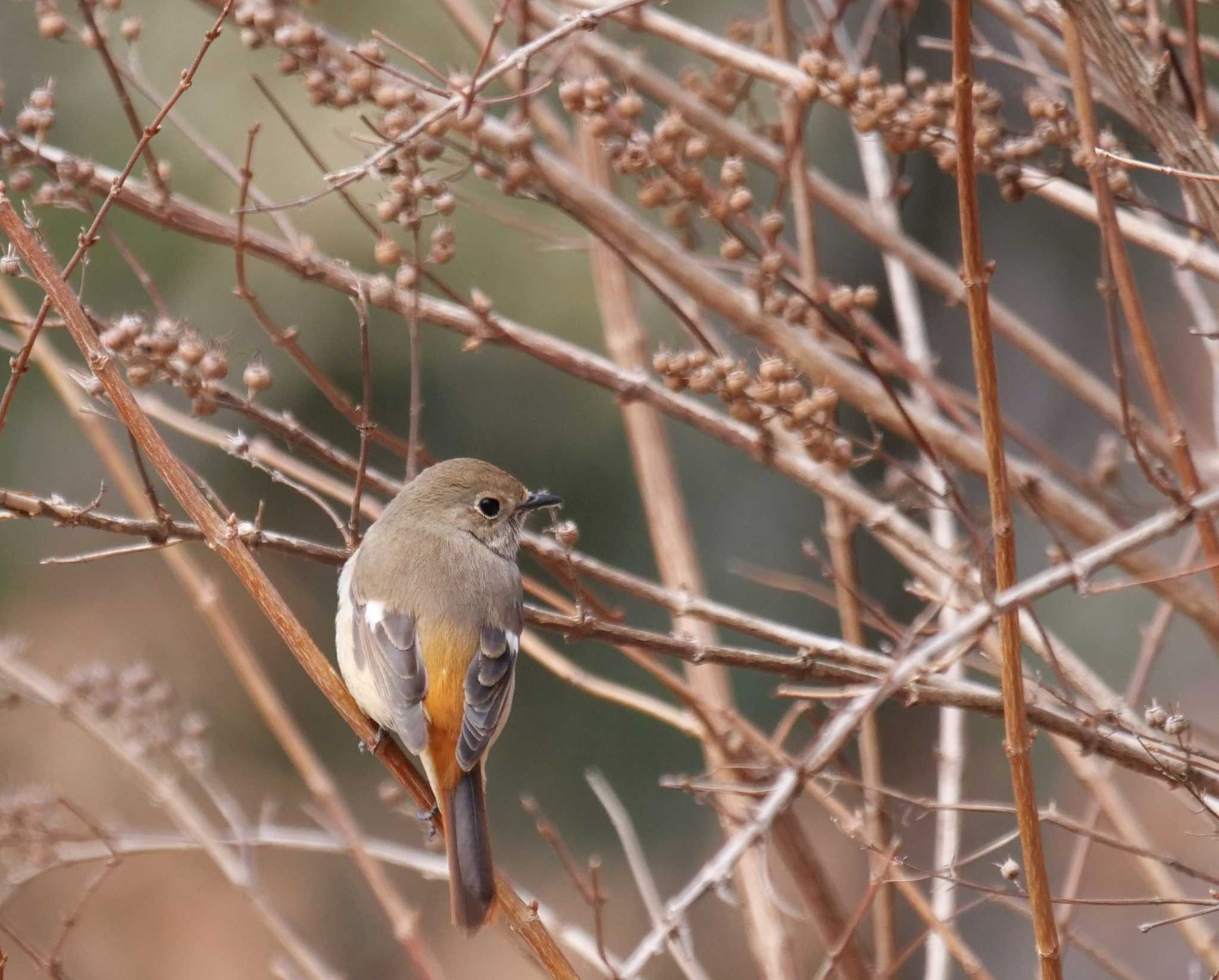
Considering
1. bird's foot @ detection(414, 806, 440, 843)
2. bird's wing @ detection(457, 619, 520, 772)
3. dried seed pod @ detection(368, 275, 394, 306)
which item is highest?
dried seed pod @ detection(368, 275, 394, 306)

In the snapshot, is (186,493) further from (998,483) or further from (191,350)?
(998,483)

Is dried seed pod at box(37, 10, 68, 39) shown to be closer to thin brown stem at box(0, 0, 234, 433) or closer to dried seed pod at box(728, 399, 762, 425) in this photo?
thin brown stem at box(0, 0, 234, 433)

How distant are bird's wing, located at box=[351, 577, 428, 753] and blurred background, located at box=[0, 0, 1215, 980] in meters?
4.67

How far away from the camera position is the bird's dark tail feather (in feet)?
9.17

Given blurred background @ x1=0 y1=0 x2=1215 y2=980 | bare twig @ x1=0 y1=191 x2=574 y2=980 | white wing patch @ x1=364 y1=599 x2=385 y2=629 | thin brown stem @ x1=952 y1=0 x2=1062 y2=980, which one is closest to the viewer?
thin brown stem @ x1=952 y1=0 x2=1062 y2=980

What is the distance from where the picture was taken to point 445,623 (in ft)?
11.8

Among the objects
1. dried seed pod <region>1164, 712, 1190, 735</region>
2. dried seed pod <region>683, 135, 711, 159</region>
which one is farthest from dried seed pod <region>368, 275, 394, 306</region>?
dried seed pod <region>1164, 712, 1190, 735</region>

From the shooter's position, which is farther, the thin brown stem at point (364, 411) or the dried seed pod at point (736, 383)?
the dried seed pod at point (736, 383)

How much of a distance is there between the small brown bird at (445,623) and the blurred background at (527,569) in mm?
4244

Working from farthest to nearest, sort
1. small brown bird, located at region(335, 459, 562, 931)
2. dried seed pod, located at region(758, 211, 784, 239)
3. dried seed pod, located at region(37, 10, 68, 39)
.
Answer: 1. small brown bird, located at region(335, 459, 562, 931)
2. dried seed pod, located at region(37, 10, 68, 39)
3. dried seed pod, located at region(758, 211, 784, 239)

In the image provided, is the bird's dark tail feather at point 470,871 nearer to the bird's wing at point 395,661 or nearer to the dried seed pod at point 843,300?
the bird's wing at point 395,661

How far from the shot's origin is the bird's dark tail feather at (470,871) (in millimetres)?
2795

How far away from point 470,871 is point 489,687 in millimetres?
730

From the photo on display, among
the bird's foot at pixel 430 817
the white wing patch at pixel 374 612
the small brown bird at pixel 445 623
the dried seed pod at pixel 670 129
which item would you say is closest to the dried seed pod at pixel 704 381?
the dried seed pod at pixel 670 129
